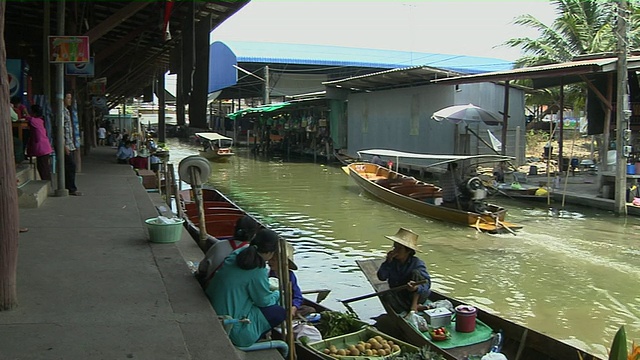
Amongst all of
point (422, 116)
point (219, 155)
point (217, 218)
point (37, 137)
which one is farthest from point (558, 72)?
point (219, 155)

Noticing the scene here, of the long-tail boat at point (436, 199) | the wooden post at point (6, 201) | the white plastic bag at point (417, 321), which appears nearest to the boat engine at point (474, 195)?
the long-tail boat at point (436, 199)

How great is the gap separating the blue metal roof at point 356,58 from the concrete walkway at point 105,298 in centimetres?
2492

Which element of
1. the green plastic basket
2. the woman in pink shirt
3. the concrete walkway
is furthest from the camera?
the woman in pink shirt

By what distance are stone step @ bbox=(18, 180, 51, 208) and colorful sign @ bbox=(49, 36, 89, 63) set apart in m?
1.87

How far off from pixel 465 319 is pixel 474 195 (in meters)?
7.62

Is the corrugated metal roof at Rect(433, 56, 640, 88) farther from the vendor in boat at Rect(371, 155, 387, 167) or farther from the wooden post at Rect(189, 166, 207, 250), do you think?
the wooden post at Rect(189, 166, 207, 250)

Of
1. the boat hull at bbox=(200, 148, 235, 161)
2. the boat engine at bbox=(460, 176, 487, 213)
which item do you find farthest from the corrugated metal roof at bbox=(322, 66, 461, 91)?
the boat engine at bbox=(460, 176, 487, 213)

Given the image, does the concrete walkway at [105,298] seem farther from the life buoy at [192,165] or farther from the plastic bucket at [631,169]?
the plastic bucket at [631,169]

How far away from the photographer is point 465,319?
5.36 metres

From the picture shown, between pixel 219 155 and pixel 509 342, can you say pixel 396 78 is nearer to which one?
pixel 219 155

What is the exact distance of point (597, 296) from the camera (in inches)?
321

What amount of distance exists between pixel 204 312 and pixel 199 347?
0.61 metres

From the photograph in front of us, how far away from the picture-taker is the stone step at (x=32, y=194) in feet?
25.2

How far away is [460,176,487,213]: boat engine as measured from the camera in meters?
12.6
